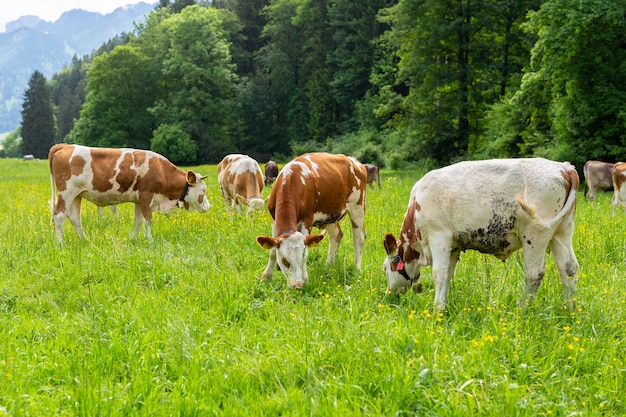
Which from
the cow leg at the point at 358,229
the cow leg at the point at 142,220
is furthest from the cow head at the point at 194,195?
the cow leg at the point at 358,229

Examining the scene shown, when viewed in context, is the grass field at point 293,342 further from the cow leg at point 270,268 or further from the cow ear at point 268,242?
the cow ear at point 268,242

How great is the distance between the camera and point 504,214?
4.78m

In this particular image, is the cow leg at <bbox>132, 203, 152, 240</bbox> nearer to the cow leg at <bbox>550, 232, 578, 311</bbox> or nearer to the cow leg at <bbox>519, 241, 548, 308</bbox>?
the cow leg at <bbox>519, 241, 548, 308</bbox>

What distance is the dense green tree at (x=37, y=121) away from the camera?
75.6 meters

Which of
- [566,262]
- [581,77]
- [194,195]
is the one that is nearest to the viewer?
[566,262]

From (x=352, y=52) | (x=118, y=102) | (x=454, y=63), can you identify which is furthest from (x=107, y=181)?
(x=118, y=102)

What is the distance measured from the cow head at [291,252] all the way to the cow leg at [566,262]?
103 inches

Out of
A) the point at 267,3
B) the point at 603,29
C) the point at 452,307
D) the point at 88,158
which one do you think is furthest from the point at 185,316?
the point at 267,3

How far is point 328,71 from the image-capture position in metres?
51.8

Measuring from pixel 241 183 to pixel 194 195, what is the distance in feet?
7.12

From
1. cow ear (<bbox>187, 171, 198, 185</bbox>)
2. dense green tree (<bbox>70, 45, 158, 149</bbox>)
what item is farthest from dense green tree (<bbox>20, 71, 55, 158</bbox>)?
cow ear (<bbox>187, 171, 198, 185</bbox>)

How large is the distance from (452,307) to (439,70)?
22.2 meters

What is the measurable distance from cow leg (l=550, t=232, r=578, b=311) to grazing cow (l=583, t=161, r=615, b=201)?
38.6 feet

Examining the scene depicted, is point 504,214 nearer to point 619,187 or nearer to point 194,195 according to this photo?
point 194,195
